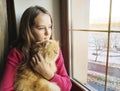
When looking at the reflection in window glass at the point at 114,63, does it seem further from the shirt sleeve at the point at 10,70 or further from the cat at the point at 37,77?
the shirt sleeve at the point at 10,70

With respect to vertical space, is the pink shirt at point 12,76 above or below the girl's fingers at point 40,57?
below

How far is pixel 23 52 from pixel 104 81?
0.47 m

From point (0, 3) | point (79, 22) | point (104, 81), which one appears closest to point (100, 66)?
point (104, 81)

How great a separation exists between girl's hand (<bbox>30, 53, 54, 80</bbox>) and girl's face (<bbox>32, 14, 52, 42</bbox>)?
0.33 feet

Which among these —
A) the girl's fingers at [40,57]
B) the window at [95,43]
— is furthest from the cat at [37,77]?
the window at [95,43]

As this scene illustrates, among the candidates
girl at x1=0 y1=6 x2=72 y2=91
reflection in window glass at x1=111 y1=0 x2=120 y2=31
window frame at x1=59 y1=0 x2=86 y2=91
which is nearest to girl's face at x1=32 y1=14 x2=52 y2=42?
girl at x1=0 y1=6 x2=72 y2=91

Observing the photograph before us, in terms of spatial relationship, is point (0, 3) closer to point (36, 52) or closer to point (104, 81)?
point (36, 52)

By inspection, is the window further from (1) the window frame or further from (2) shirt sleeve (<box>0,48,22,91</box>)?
(2) shirt sleeve (<box>0,48,22,91</box>)

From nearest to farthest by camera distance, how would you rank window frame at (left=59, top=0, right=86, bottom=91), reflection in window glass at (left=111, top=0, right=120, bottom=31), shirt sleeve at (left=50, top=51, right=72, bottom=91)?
reflection in window glass at (left=111, top=0, right=120, bottom=31) → shirt sleeve at (left=50, top=51, right=72, bottom=91) → window frame at (left=59, top=0, right=86, bottom=91)

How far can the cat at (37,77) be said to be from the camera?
29.5 inches

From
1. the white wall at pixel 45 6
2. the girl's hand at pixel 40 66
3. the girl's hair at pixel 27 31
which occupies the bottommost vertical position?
the girl's hand at pixel 40 66

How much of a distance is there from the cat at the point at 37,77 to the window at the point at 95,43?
0.25 metres

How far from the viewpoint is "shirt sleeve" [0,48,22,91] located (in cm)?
76

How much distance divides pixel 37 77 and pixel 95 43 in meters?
0.39
